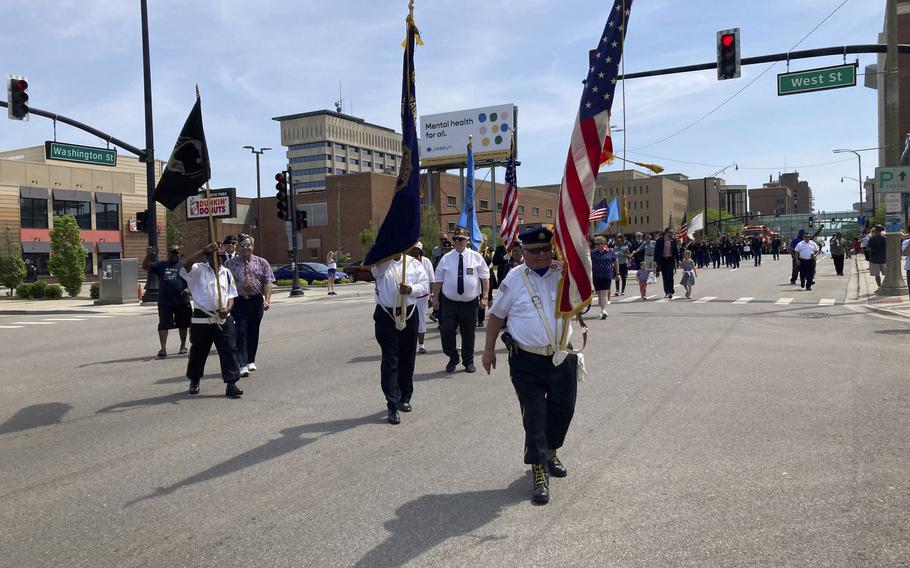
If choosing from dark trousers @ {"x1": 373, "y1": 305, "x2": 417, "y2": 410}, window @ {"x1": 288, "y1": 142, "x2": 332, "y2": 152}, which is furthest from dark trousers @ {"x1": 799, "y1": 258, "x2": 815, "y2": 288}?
window @ {"x1": 288, "y1": 142, "x2": 332, "y2": 152}

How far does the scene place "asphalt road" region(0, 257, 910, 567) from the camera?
13.0 ft

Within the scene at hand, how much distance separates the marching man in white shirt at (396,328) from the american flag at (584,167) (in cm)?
231

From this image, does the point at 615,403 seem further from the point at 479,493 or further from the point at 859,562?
the point at 859,562

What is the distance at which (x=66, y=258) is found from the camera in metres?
31.1

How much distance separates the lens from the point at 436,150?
215ft

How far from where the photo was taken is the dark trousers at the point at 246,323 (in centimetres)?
916

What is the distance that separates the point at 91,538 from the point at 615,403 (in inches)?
193

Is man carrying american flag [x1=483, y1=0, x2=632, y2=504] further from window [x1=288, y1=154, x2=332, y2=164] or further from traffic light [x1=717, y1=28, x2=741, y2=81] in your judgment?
window [x1=288, y1=154, x2=332, y2=164]

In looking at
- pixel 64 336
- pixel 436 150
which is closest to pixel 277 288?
pixel 64 336

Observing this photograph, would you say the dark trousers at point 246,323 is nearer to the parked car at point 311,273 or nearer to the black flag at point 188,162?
the black flag at point 188,162

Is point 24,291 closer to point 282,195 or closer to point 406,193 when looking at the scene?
point 282,195

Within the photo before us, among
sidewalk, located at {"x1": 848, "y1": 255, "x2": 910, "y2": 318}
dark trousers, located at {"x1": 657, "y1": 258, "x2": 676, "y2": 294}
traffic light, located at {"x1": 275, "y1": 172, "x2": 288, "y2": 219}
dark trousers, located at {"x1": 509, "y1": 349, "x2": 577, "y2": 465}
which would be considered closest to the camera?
dark trousers, located at {"x1": 509, "y1": 349, "x2": 577, "y2": 465}

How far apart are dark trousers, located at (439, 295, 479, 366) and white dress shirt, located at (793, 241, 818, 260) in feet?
54.5

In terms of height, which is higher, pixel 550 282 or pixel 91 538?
pixel 550 282
